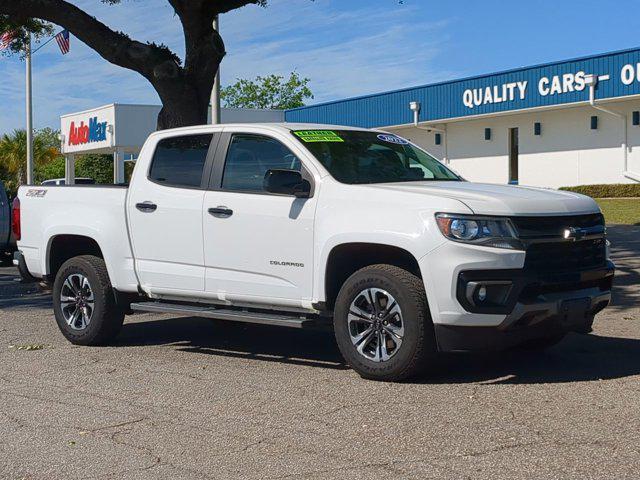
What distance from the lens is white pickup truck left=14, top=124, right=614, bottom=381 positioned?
6.51 meters

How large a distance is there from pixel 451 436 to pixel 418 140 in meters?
40.1

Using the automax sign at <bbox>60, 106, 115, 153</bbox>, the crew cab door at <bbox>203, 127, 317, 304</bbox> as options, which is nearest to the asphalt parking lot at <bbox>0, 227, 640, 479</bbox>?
the crew cab door at <bbox>203, 127, 317, 304</bbox>

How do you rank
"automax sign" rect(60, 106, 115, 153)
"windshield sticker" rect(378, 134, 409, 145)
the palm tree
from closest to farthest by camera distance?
"windshield sticker" rect(378, 134, 409, 145) < "automax sign" rect(60, 106, 115, 153) < the palm tree

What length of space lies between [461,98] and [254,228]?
33.6 m

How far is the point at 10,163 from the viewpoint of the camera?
199 feet

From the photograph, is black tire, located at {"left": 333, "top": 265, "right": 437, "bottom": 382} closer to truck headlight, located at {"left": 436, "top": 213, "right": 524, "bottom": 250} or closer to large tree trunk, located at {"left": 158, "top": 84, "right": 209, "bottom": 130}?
truck headlight, located at {"left": 436, "top": 213, "right": 524, "bottom": 250}

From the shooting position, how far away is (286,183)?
7.30 m

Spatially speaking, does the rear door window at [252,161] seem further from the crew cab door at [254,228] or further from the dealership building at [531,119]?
the dealership building at [531,119]

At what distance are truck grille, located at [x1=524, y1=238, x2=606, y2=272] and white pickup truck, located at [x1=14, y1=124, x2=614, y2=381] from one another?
14 millimetres

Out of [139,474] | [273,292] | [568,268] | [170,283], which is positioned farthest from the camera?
[170,283]

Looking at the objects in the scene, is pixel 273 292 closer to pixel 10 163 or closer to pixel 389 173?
pixel 389 173

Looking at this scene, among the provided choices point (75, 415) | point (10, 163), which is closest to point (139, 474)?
point (75, 415)

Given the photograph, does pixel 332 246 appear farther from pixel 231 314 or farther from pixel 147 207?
pixel 147 207

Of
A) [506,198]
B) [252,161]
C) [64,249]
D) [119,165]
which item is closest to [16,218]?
[64,249]
